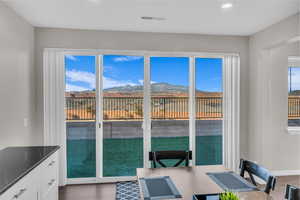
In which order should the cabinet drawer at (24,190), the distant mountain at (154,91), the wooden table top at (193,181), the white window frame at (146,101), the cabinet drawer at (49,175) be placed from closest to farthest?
the cabinet drawer at (24,190) → the wooden table top at (193,181) → the cabinet drawer at (49,175) → the white window frame at (146,101) → the distant mountain at (154,91)

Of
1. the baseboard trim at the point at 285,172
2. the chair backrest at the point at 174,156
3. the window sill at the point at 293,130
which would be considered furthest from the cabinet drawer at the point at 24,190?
the window sill at the point at 293,130

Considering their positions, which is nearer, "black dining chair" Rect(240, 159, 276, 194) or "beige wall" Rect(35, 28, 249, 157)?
"black dining chair" Rect(240, 159, 276, 194)

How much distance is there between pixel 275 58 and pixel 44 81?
396 cm

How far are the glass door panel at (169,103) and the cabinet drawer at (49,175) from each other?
71.1 inches

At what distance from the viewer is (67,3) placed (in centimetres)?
258

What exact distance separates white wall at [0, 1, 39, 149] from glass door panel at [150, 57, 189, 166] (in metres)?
1.96

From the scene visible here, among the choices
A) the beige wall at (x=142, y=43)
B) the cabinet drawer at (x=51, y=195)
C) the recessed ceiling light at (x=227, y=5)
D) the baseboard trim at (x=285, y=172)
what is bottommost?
the baseboard trim at (x=285, y=172)

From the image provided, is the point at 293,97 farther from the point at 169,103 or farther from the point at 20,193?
the point at 20,193

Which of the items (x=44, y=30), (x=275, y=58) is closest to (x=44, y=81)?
(x=44, y=30)

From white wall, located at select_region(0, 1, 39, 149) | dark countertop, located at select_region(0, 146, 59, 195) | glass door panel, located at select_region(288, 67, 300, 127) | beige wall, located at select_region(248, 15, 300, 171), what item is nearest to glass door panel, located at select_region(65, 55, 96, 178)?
white wall, located at select_region(0, 1, 39, 149)

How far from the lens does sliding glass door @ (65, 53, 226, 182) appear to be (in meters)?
3.65

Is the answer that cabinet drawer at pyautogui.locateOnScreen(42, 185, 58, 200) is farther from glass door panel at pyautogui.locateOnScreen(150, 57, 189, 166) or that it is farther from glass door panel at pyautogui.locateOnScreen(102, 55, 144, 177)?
glass door panel at pyautogui.locateOnScreen(150, 57, 189, 166)

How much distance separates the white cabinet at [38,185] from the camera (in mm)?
1520

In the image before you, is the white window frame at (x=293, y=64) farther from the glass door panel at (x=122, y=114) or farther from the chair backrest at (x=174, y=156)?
the glass door panel at (x=122, y=114)
